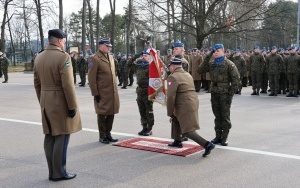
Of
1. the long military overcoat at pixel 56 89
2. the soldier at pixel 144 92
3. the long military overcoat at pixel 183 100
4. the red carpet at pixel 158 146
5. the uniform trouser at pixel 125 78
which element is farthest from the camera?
the uniform trouser at pixel 125 78

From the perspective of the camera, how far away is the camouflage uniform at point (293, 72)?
49.5 feet

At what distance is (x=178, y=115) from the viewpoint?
6434 mm

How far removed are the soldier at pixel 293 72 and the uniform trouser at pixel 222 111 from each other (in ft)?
29.2

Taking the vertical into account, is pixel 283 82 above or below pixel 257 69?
below

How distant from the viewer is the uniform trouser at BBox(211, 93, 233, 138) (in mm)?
7062

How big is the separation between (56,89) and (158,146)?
102 inches

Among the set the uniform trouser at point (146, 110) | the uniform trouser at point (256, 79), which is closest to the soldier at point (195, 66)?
the uniform trouser at point (256, 79)

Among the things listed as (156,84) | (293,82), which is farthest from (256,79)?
(156,84)

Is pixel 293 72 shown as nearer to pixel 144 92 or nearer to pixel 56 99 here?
pixel 144 92

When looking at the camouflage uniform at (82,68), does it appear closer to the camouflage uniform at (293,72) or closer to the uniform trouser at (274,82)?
the uniform trouser at (274,82)

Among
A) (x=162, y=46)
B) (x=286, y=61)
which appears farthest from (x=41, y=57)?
(x=162, y=46)

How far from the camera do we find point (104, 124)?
7.67m

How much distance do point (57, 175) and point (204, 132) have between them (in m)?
3.96

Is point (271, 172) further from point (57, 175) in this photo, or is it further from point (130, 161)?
point (57, 175)
